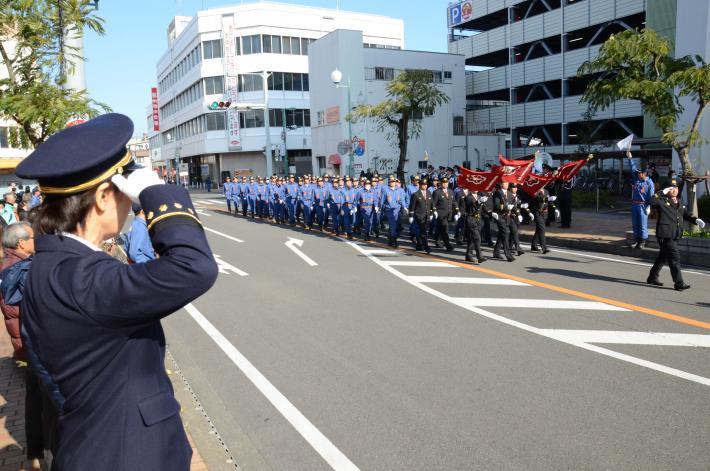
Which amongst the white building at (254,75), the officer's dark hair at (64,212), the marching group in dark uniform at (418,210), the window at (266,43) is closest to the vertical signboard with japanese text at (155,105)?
the white building at (254,75)

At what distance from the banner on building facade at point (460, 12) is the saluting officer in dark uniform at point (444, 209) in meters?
36.7

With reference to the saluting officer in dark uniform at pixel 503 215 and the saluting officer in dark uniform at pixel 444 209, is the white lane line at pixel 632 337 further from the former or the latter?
the saluting officer in dark uniform at pixel 444 209

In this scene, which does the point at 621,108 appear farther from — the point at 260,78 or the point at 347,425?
the point at 347,425

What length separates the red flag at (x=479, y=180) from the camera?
14.2 metres

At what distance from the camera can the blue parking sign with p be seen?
1943 inches

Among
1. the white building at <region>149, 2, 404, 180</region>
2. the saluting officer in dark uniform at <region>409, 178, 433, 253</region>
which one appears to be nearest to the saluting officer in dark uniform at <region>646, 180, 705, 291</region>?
the saluting officer in dark uniform at <region>409, 178, 433, 253</region>

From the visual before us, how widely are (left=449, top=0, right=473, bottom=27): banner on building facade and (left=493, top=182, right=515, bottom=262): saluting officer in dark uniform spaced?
38632 millimetres

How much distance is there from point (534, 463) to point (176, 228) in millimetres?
3508

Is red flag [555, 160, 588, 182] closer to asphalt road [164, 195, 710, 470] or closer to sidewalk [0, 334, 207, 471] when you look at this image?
asphalt road [164, 195, 710, 470]

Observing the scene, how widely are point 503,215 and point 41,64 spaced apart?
33.0 feet

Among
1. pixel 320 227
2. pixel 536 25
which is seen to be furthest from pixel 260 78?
pixel 320 227

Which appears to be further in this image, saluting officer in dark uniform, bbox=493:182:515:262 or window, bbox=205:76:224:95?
window, bbox=205:76:224:95

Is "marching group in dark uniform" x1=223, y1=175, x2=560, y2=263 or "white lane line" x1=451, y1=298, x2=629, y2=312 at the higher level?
"marching group in dark uniform" x1=223, y1=175, x2=560, y2=263

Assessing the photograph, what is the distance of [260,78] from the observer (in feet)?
185
